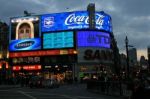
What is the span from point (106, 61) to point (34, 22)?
23.8m

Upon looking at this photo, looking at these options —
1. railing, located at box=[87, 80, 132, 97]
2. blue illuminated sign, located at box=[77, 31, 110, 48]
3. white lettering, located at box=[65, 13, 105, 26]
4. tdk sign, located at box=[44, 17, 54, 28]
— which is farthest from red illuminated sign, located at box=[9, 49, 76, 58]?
railing, located at box=[87, 80, 132, 97]

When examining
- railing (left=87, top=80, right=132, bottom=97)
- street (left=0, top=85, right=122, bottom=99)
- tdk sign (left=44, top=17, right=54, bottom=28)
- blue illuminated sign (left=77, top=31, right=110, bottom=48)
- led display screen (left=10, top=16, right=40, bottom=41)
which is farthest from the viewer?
led display screen (left=10, top=16, right=40, bottom=41)

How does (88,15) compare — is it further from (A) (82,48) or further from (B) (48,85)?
(B) (48,85)

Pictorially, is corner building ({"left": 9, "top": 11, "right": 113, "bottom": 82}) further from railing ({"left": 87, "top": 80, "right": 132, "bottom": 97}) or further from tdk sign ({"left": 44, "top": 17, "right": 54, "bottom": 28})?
railing ({"left": 87, "top": 80, "right": 132, "bottom": 97})

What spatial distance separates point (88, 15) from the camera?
113 meters

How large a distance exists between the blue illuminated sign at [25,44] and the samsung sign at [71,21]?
13.3 ft

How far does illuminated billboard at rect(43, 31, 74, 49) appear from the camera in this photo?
370 ft

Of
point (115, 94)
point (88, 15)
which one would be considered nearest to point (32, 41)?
point (88, 15)

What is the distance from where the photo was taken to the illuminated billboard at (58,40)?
370ft

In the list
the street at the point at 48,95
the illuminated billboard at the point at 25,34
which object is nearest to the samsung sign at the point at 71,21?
the illuminated billboard at the point at 25,34

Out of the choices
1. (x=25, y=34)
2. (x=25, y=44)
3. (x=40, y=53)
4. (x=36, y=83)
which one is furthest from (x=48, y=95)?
(x=25, y=34)

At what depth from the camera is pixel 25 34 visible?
12000cm

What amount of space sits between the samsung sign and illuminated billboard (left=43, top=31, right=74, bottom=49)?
1.75 m

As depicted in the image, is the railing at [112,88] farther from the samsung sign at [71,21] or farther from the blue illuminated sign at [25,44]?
the blue illuminated sign at [25,44]
